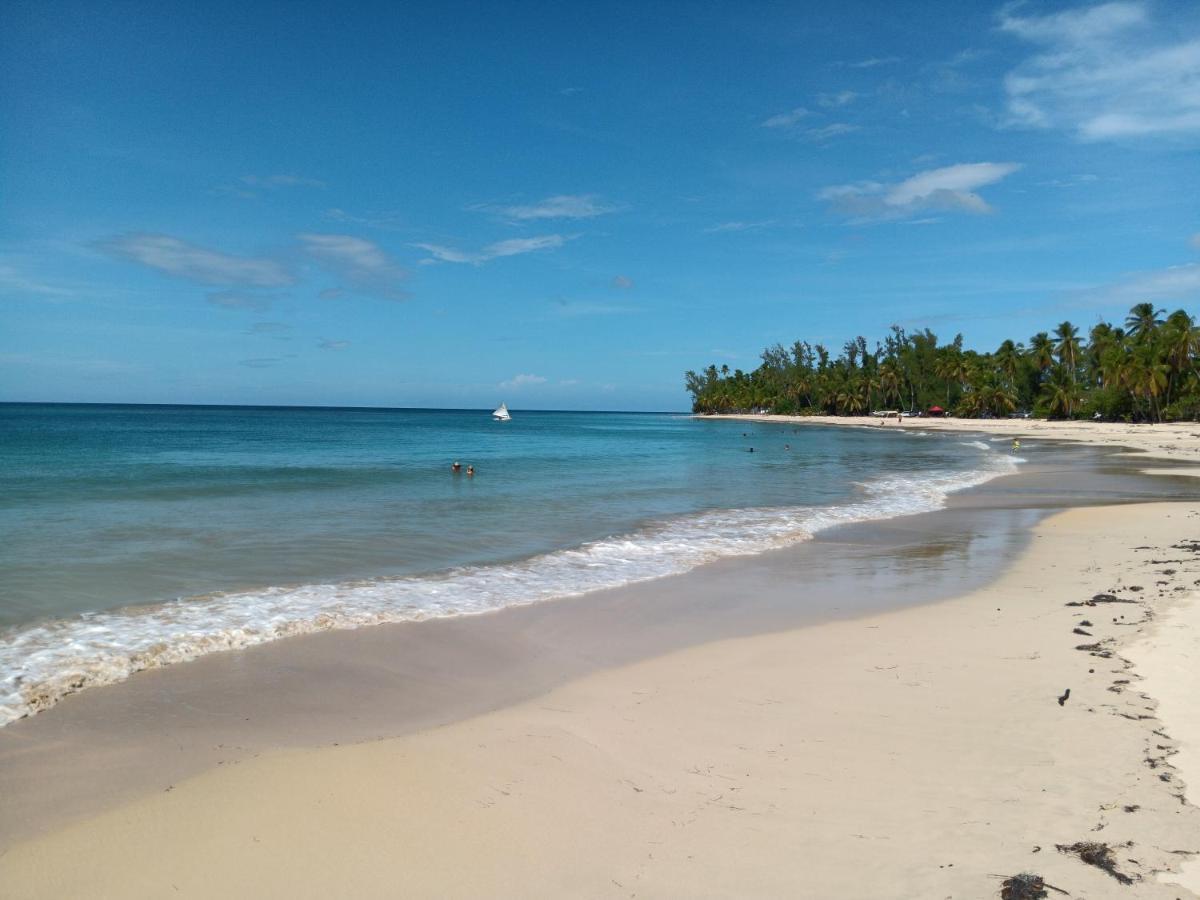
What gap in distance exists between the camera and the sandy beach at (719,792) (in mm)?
3510

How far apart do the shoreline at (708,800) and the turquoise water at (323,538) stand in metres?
2.95

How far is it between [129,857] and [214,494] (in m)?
19.1

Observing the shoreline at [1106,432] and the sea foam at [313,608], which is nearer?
the sea foam at [313,608]

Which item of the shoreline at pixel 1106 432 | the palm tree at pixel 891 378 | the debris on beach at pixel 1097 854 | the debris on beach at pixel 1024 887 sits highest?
the palm tree at pixel 891 378

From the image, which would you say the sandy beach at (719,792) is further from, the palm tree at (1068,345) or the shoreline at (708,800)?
the palm tree at (1068,345)

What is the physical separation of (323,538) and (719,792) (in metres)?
11.2

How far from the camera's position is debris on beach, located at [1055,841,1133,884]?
3373mm

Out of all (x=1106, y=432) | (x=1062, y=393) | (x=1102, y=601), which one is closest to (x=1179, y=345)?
(x=1106, y=432)

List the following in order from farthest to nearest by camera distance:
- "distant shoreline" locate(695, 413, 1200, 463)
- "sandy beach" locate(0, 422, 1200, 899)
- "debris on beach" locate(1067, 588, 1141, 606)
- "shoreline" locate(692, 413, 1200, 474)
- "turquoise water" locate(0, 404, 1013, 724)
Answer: "distant shoreline" locate(695, 413, 1200, 463) → "shoreline" locate(692, 413, 1200, 474) → "debris on beach" locate(1067, 588, 1141, 606) → "turquoise water" locate(0, 404, 1013, 724) → "sandy beach" locate(0, 422, 1200, 899)

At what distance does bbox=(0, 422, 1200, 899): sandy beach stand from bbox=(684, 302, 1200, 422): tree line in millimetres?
72924

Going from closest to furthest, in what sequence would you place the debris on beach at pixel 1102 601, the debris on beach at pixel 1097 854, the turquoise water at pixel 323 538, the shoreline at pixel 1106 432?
1. the debris on beach at pixel 1097 854
2. the turquoise water at pixel 323 538
3. the debris on beach at pixel 1102 601
4. the shoreline at pixel 1106 432

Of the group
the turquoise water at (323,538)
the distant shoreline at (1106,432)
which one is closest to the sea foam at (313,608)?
the turquoise water at (323,538)

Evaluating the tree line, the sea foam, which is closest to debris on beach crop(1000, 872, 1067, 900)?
the sea foam

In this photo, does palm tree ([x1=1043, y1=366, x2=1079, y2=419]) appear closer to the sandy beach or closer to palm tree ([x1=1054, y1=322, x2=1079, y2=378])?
palm tree ([x1=1054, y1=322, x2=1079, y2=378])
